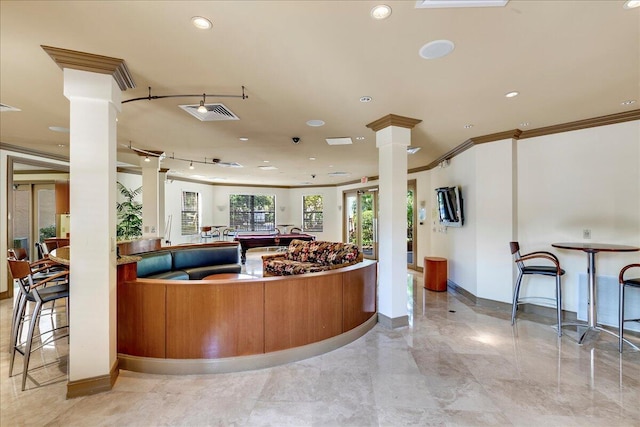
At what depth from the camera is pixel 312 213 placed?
11742 millimetres

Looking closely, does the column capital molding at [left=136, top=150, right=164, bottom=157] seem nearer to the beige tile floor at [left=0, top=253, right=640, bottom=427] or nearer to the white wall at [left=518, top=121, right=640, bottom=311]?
the beige tile floor at [left=0, top=253, right=640, bottom=427]

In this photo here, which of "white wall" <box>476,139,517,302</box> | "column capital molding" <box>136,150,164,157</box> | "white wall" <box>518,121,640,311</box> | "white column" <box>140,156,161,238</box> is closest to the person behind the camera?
"white wall" <box>518,121,640,311</box>

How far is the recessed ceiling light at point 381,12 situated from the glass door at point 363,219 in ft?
25.1

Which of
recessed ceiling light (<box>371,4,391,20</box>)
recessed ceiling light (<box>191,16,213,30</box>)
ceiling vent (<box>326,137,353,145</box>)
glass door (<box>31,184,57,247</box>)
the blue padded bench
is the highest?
recessed ceiling light (<box>371,4,391,20</box>)

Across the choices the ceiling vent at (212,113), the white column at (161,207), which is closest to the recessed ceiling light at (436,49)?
the ceiling vent at (212,113)

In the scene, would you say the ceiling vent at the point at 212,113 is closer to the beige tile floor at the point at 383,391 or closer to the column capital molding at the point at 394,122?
the column capital molding at the point at 394,122

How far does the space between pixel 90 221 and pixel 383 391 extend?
2755 millimetres

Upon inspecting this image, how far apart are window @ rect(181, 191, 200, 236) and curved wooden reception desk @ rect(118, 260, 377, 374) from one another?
25.1ft

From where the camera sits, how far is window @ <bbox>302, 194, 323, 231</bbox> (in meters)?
11.6

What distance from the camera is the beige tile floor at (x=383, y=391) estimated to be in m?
2.01

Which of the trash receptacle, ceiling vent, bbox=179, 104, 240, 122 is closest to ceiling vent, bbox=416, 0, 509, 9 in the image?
ceiling vent, bbox=179, 104, 240, 122

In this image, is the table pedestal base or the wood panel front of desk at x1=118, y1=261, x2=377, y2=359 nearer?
the wood panel front of desk at x1=118, y1=261, x2=377, y2=359

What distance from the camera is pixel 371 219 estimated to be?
9.67 metres

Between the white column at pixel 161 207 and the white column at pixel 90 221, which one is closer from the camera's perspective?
the white column at pixel 90 221
